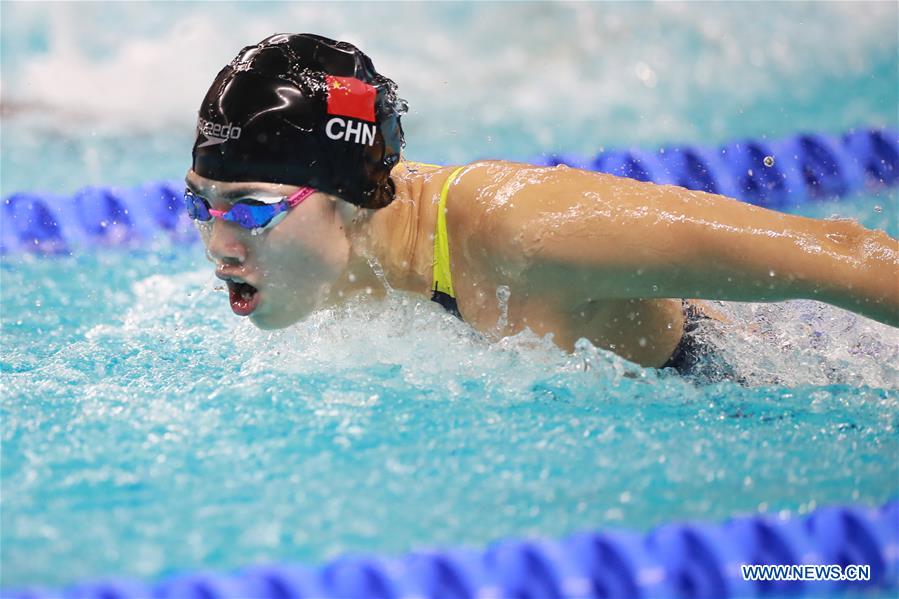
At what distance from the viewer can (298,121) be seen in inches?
86.4

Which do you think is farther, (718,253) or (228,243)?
(228,243)

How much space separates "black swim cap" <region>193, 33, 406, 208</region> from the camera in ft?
7.14

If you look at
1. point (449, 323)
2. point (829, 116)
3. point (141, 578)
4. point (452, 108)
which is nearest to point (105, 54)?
point (452, 108)

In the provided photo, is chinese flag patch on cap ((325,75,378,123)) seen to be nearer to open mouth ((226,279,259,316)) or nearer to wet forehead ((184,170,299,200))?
wet forehead ((184,170,299,200))

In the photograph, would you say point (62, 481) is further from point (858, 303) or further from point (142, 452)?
point (858, 303)

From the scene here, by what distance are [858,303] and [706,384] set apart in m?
0.54

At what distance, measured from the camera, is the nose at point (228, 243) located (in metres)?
2.21

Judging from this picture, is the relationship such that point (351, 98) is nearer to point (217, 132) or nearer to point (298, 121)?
point (298, 121)

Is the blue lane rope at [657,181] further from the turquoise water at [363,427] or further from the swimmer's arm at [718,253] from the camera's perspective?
the swimmer's arm at [718,253]

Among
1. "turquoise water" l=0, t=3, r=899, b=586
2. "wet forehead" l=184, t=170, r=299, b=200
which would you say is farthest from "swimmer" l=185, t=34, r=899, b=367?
"turquoise water" l=0, t=3, r=899, b=586

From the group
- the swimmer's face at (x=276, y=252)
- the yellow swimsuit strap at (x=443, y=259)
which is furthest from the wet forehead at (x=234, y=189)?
the yellow swimsuit strap at (x=443, y=259)

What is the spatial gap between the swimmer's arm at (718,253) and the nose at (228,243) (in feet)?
2.01

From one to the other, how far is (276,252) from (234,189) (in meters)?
0.16

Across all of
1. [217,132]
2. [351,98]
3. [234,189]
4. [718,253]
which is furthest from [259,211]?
[718,253]
